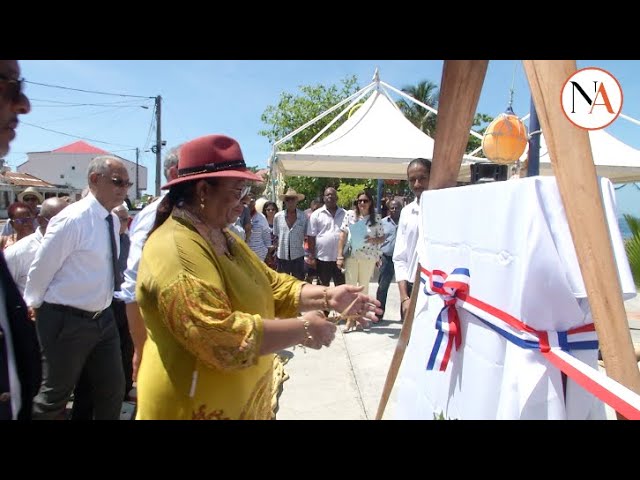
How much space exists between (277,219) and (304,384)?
3320 millimetres

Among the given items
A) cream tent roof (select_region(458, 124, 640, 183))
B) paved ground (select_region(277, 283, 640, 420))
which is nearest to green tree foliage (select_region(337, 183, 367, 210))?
cream tent roof (select_region(458, 124, 640, 183))

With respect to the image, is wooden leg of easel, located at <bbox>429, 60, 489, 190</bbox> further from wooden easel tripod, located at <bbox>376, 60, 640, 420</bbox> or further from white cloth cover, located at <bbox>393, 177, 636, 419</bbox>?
wooden easel tripod, located at <bbox>376, 60, 640, 420</bbox>

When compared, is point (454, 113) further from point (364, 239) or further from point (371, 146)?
point (371, 146)

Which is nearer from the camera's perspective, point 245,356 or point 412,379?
point 245,356

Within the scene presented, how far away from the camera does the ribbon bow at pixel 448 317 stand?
Result: 1481 millimetres

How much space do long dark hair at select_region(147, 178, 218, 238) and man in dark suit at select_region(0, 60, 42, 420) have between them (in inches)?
18.3

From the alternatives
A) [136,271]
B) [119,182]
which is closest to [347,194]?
[136,271]

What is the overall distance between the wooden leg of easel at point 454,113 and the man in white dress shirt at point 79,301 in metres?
2.01

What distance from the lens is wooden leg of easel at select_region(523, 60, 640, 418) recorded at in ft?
3.12

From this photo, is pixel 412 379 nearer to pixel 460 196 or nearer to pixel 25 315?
pixel 460 196

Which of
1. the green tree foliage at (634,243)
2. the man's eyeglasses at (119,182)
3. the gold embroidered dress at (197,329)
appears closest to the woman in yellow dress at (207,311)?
the gold embroidered dress at (197,329)

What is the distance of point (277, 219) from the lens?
689 centimetres

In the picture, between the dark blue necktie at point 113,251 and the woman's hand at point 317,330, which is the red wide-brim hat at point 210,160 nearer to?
the woman's hand at point 317,330
